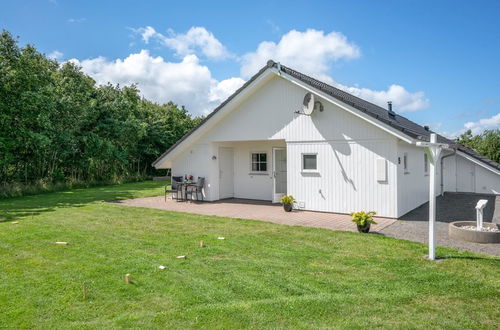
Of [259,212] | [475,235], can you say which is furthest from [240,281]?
[259,212]

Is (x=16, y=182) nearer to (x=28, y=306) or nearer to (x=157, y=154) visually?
(x=157, y=154)

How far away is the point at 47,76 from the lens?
63.4ft

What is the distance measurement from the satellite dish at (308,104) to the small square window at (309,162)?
149 cm

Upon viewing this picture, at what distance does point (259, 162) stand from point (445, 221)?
7.40 m

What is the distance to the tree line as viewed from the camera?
1688cm

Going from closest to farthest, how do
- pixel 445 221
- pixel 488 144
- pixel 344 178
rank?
pixel 445 221 → pixel 344 178 → pixel 488 144

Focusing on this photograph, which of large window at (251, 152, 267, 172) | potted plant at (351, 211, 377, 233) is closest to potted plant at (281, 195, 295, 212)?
large window at (251, 152, 267, 172)

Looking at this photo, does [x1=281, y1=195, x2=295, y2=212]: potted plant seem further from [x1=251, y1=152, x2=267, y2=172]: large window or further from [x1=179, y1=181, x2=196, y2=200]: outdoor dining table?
[x1=179, y1=181, x2=196, y2=200]: outdoor dining table

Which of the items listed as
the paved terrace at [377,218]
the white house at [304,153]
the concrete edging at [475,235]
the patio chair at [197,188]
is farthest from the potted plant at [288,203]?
the concrete edging at [475,235]

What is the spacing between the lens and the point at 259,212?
1128cm

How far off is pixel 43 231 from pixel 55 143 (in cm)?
1308

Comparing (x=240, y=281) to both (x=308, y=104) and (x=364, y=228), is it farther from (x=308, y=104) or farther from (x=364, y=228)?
(x=308, y=104)

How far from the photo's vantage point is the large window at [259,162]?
14375mm

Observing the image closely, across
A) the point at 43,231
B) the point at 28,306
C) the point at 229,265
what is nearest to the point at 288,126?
the point at 229,265
